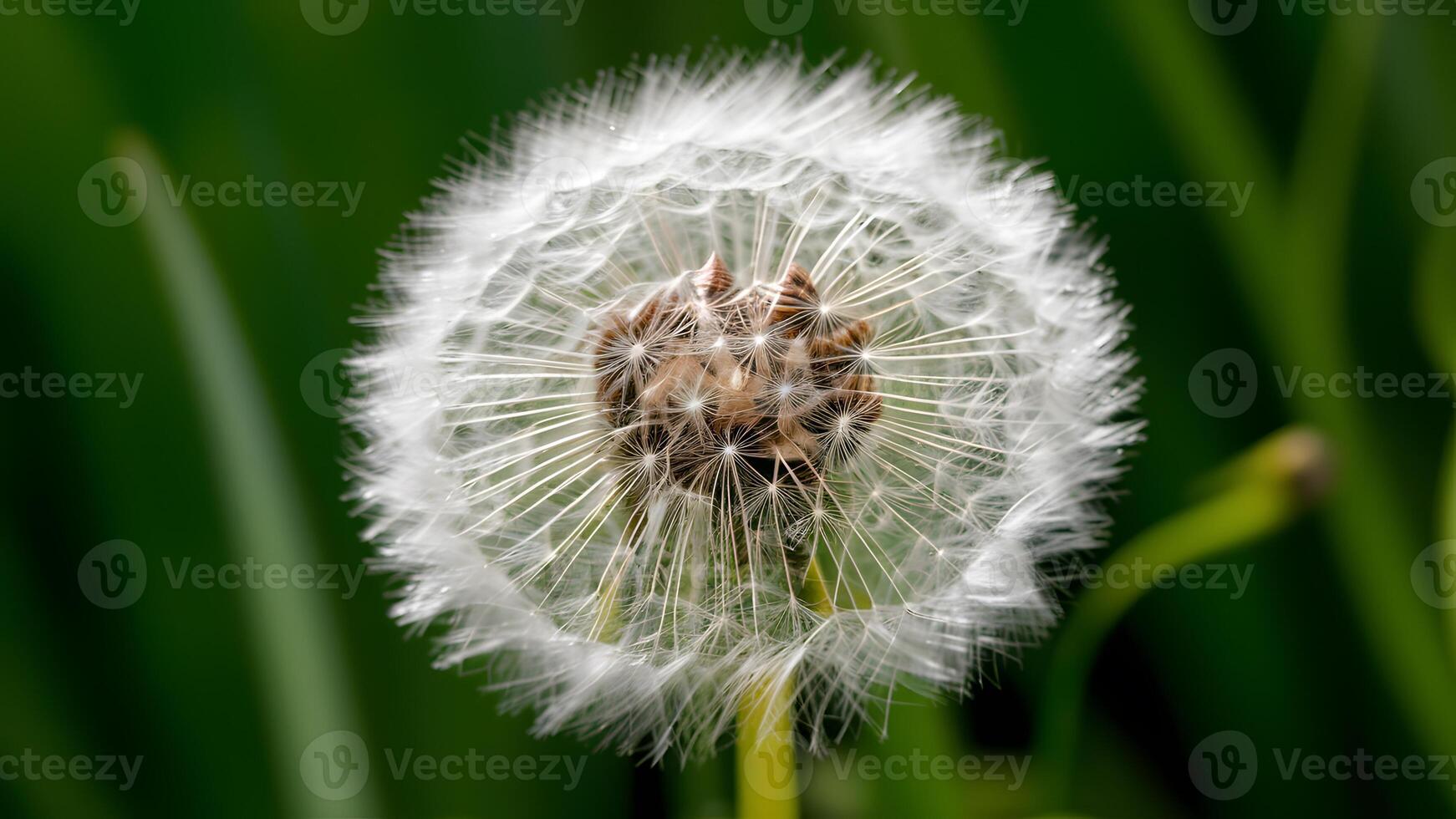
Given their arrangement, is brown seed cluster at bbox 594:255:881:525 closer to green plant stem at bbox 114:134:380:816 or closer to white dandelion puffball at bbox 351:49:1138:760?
Answer: white dandelion puffball at bbox 351:49:1138:760

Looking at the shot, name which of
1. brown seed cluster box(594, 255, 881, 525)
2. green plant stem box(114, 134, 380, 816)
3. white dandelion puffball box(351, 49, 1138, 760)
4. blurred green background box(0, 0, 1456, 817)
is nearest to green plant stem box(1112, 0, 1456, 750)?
blurred green background box(0, 0, 1456, 817)

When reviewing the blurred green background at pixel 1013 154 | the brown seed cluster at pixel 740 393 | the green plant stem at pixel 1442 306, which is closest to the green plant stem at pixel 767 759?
the brown seed cluster at pixel 740 393

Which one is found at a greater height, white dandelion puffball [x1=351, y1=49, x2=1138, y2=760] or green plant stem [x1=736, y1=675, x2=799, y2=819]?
white dandelion puffball [x1=351, y1=49, x2=1138, y2=760]

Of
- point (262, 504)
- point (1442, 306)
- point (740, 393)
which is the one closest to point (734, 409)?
point (740, 393)

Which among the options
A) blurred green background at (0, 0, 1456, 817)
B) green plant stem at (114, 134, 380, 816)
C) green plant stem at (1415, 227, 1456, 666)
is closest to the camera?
green plant stem at (114, 134, 380, 816)

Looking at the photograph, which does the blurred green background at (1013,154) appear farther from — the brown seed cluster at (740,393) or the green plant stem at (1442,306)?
the brown seed cluster at (740,393)
